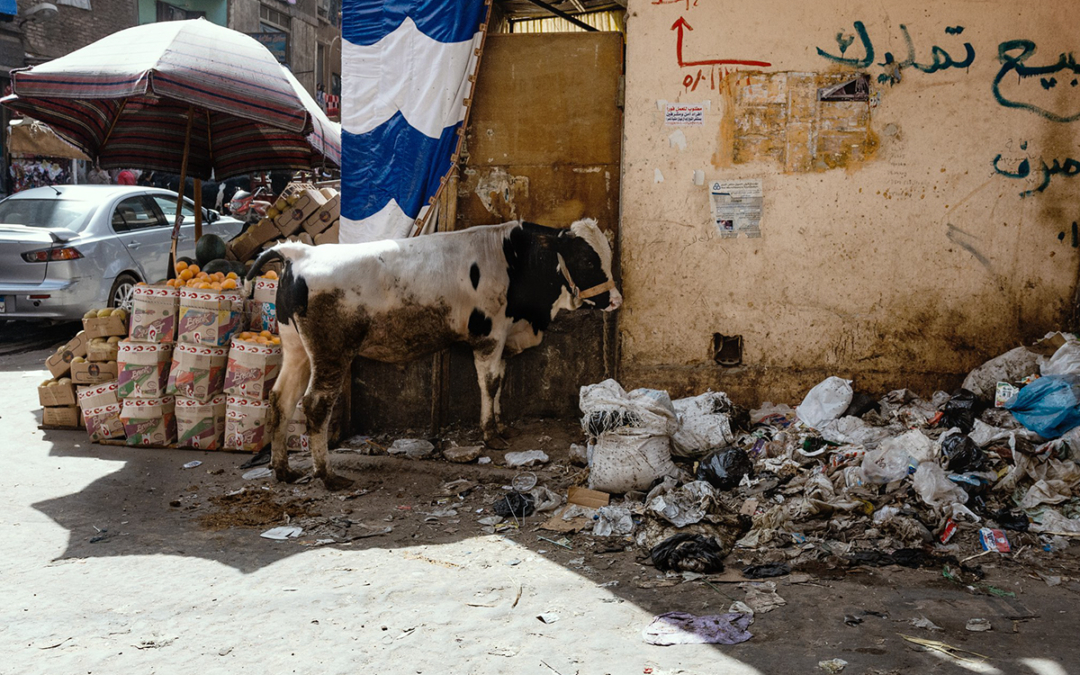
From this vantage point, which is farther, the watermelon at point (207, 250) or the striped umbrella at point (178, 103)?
the watermelon at point (207, 250)

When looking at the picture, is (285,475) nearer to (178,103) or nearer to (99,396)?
(99,396)

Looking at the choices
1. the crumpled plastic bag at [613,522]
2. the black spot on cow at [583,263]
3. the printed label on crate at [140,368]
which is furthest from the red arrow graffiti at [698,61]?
the printed label on crate at [140,368]

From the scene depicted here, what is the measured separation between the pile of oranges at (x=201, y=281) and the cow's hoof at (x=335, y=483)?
186 cm

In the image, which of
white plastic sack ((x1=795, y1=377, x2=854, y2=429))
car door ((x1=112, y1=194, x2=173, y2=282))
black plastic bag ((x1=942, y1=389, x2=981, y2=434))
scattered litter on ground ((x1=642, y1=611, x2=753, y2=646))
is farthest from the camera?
car door ((x1=112, y1=194, x2=173, y2=282))

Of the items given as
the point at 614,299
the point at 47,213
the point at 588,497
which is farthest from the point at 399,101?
the point at 47,213

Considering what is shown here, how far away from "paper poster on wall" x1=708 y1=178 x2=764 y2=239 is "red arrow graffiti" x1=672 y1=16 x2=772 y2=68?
801 mm

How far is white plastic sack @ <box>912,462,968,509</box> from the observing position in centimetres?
473

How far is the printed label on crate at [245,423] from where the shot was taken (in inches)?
250

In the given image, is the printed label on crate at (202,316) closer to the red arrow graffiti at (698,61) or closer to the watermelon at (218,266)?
the watermelon at (218,266)

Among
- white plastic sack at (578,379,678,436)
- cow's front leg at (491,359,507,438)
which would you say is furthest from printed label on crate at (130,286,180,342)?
white plastic sack at (578,379,678,436)

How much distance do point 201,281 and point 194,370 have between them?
2.31 ft

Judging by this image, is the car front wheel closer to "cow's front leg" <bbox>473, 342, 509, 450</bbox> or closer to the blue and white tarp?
the blue and white tarp

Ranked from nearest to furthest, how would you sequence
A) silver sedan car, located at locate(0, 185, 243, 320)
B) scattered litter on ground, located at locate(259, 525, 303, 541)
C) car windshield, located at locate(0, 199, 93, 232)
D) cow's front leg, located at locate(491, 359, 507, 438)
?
scattered litter on ground, located at locate(259, 525, 303, 541), cow's front leg, located at locate(491, 359, 507, 438), silver sedan car, located at locate(0, 185, 243, 320), car windshield, located at locate(0, 199, 93, 232)

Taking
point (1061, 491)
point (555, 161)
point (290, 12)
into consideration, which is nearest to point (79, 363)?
point (555, 161)
